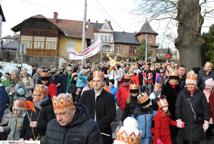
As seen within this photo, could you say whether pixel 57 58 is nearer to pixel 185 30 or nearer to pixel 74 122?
pixel 185 30

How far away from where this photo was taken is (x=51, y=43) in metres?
75.9

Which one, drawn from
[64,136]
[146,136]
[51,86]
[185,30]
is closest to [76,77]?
[51,86]

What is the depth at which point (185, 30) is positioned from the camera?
58.1 feet

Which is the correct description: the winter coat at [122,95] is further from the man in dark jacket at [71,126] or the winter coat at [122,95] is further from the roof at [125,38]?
the roof at [125,38]

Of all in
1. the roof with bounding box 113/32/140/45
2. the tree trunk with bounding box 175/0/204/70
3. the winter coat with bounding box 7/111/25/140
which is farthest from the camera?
the roof with bounding box 113/32/140/45

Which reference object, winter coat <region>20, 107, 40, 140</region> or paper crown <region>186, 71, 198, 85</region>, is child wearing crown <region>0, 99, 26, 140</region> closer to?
winter coat <region>20, 107, 40, 140</region>

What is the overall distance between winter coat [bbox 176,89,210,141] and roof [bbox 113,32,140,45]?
101802mm

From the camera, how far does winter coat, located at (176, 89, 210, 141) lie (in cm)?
826

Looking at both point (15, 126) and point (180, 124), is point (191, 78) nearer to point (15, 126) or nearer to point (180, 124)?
point (180, 124)

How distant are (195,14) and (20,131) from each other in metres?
12.1

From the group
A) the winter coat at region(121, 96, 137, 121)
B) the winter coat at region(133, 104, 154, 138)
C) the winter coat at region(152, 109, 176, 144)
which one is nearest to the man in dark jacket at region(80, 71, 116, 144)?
the winter coat at region(133, 104, 154, 138)

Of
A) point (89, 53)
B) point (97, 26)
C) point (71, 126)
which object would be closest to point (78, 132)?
point (71, 126)

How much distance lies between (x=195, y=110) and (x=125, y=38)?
10323cm

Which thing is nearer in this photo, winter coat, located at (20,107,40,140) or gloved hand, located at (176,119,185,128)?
winter coat, located at (20,107,40,140)
